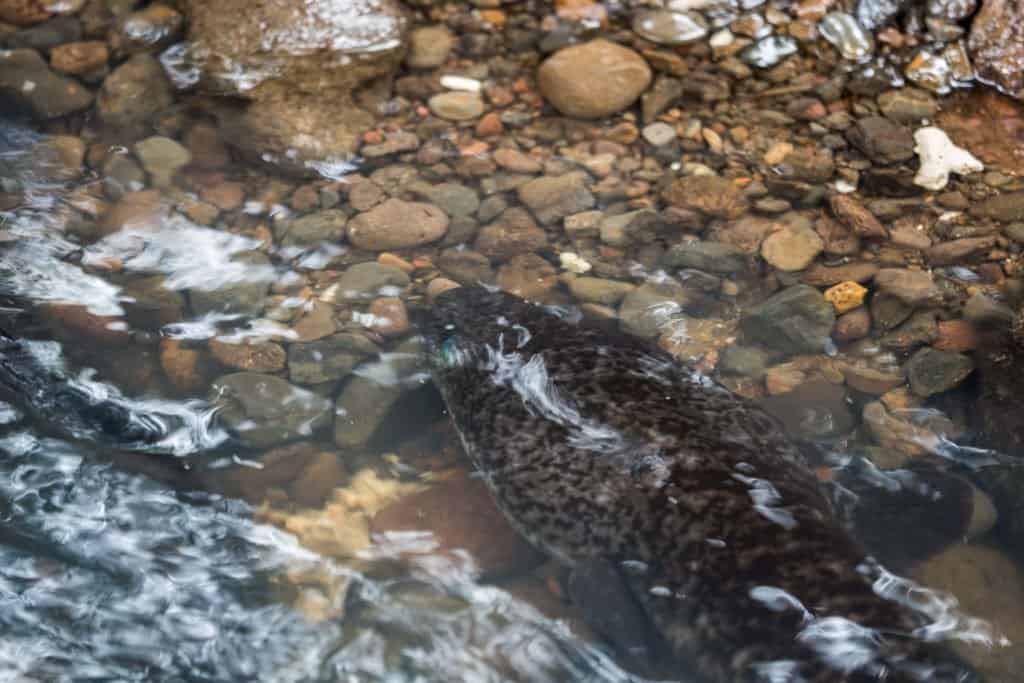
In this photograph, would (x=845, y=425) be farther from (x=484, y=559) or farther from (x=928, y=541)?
(x=484, y=559)

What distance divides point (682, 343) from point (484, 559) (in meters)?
1.54

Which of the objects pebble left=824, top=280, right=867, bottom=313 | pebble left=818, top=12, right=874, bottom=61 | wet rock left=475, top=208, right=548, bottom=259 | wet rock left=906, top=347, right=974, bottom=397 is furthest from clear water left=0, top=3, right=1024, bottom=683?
pebble left=818, top=12, right=874, bottom=61

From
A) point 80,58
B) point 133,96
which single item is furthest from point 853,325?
point 80,58

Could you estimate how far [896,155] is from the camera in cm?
541

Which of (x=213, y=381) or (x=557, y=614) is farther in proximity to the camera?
(x=213, y=381)

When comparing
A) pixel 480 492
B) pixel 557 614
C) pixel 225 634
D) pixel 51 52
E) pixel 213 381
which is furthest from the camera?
pixel 51 52

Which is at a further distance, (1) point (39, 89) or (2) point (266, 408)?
(1) point (39, 89)

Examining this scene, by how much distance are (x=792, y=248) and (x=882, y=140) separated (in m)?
1.07

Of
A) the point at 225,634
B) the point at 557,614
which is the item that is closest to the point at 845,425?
the point at 557,614

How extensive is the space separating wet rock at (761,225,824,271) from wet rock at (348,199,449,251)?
1.79 m

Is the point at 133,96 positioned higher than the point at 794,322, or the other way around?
the point at 133,96

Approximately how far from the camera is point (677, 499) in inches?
139

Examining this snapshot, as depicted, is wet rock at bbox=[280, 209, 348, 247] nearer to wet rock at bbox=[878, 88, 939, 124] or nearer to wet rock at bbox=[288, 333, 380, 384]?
wet rock at bbox=[288, 333, 380, 384]

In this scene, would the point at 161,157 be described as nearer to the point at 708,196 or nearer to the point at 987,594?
the point at 708,196
